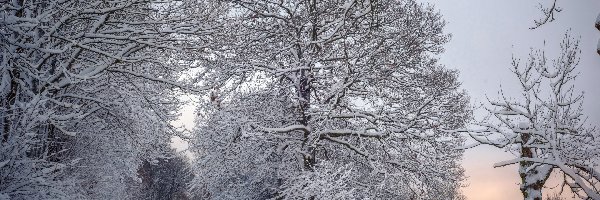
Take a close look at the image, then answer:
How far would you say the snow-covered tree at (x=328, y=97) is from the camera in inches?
330

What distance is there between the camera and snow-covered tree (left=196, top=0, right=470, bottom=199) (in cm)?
838

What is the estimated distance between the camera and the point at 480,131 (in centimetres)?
928

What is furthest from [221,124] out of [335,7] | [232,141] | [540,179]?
[540,179]

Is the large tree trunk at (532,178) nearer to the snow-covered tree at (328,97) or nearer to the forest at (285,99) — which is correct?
the forest at (285,99)

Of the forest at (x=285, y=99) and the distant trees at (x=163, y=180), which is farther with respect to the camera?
the distant trees at (x=163, y=180)

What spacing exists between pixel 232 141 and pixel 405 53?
4.05 meters

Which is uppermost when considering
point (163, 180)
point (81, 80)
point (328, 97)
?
point (163, 180)

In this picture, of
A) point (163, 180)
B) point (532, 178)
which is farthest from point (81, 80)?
point (163, 180)

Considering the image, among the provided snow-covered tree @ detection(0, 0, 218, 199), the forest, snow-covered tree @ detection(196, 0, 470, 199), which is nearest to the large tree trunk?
the forest

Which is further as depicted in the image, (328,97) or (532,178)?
(532,178)

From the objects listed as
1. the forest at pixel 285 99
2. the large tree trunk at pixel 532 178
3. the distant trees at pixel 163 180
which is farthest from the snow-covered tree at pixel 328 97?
the distant trees at pixel 163 180

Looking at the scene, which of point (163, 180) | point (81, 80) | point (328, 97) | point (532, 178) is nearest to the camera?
point (81, 80)

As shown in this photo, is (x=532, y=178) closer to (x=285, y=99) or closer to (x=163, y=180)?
(x=285, y=99)

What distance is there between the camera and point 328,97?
873 centimetres
